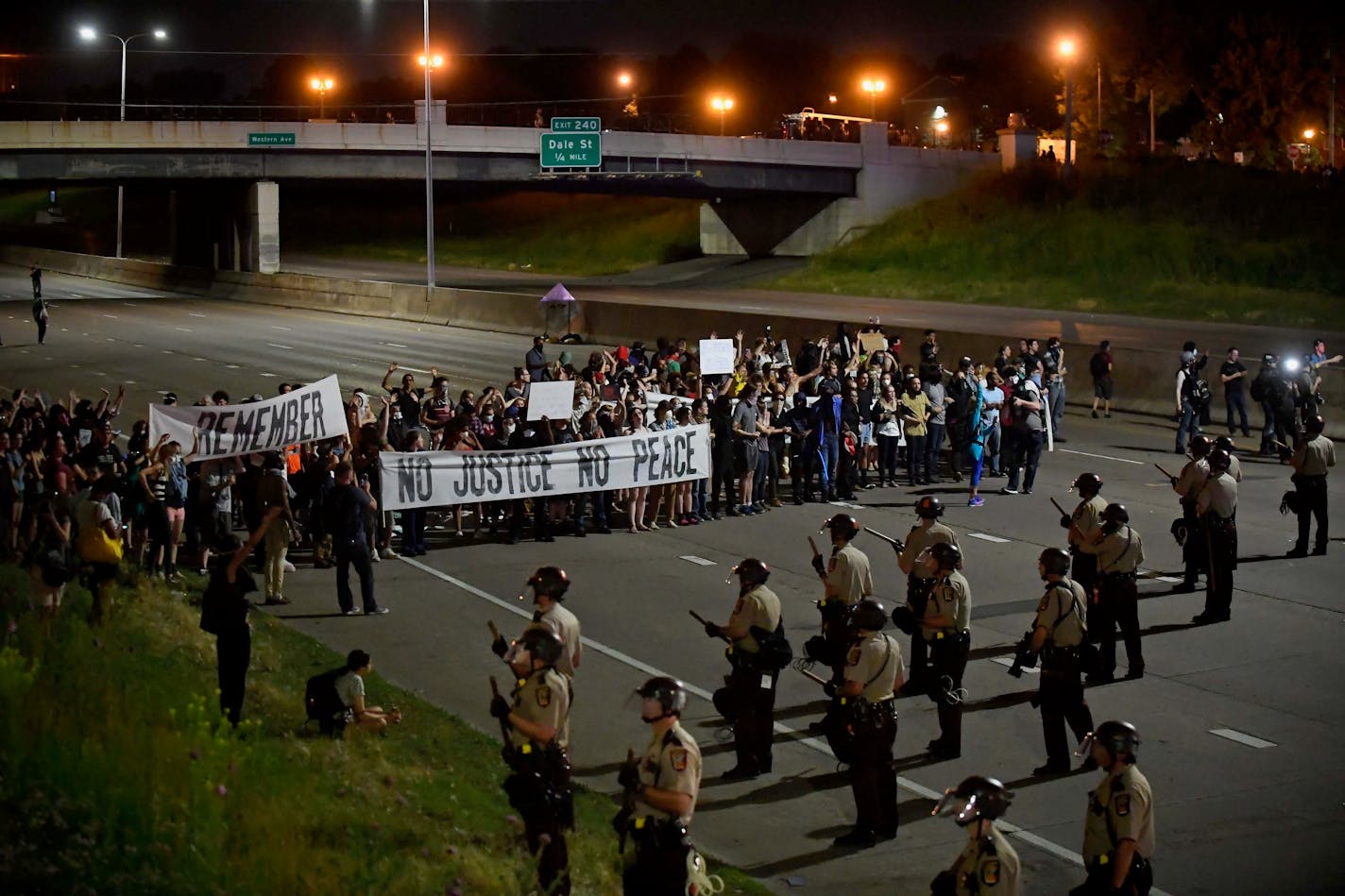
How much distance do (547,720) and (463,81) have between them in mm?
146763

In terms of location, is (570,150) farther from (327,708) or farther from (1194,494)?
(327,708)

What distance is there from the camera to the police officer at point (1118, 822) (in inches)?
317

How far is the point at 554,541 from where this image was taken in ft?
66.7

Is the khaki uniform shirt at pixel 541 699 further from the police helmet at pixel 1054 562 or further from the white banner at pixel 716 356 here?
the white banner at pixel 716 356

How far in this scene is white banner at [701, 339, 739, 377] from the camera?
25406 mm

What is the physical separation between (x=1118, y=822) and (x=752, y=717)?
4.13m

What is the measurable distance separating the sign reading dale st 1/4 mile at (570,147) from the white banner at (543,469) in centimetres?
4590

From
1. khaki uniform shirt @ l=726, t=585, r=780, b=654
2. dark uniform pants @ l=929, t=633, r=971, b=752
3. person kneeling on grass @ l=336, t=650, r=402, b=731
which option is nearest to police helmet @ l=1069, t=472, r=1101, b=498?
dark uniform pants @ l=929, t=633, r=971, b=752

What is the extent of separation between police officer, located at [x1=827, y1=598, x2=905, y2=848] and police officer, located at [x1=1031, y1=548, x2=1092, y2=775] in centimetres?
174

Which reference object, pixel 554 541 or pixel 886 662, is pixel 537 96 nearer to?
pixel 554 541

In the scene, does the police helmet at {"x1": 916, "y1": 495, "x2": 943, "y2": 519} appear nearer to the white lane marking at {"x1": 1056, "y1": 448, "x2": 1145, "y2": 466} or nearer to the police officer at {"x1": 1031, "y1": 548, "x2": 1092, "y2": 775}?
the police officer at {"x1": 1031, "y1": 548, "x2": 1092, "y2": 775}

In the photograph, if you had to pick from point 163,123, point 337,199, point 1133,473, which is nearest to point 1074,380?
point 1133,473

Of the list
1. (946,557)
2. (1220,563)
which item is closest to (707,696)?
(946,557)

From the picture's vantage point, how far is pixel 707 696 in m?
13.9
